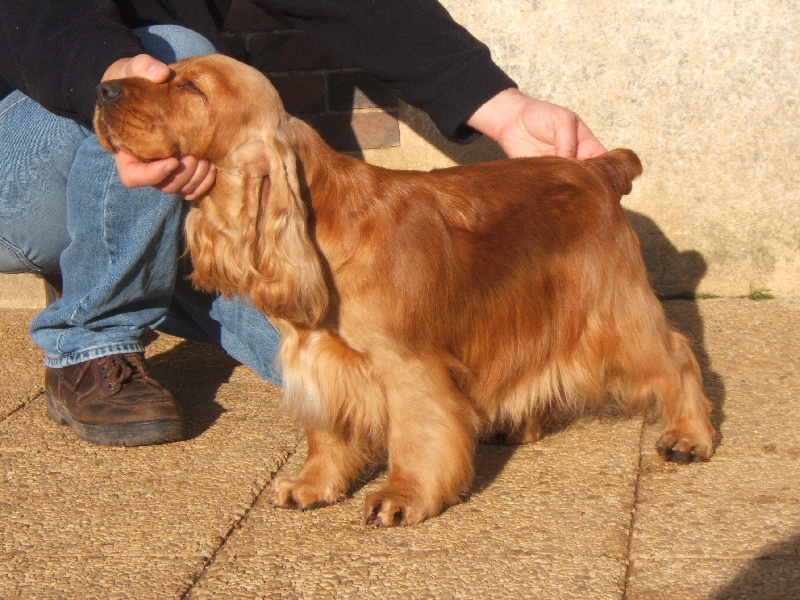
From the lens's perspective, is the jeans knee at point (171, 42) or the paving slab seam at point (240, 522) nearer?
the paving slab seam at point (240, 522)

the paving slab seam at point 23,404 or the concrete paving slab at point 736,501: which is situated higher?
the concrete paving slab at point 736,501

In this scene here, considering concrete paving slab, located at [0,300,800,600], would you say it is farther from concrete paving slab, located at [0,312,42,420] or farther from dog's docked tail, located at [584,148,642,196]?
dog's docked tail, located at [584,148,642,196]

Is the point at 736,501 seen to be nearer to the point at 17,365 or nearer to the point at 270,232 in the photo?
the point at 270,232

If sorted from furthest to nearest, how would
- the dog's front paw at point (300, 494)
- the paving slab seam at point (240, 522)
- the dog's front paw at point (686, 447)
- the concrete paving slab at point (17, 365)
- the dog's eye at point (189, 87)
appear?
the concrete paving slab at point (17, 365), the dog's front paw at point (686, 447), the dog's front paw at point (300, 494), the dog's eye at point (189, 87), the paving slab seam at point (240, 522)

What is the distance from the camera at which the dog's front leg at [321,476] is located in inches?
112

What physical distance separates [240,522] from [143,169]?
968 millimetres

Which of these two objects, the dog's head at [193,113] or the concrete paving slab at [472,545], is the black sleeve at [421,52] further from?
the concrete paving slab at [472,545]

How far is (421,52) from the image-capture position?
11.6 ft

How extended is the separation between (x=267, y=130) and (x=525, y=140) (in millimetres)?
1271

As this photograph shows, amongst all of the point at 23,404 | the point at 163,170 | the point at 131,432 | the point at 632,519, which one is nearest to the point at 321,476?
the point at 131,432

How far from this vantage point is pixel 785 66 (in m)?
4.16

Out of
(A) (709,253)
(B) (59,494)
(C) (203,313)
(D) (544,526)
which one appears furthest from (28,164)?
(A) (709,253)

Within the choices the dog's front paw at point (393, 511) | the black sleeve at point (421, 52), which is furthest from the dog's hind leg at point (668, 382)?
the black sleeve at point (421, 52)

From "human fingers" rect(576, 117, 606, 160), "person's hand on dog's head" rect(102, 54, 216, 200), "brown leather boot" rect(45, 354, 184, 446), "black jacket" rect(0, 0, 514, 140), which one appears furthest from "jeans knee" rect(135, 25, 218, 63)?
"human fingers" rect(576, 117, 606, 160)
